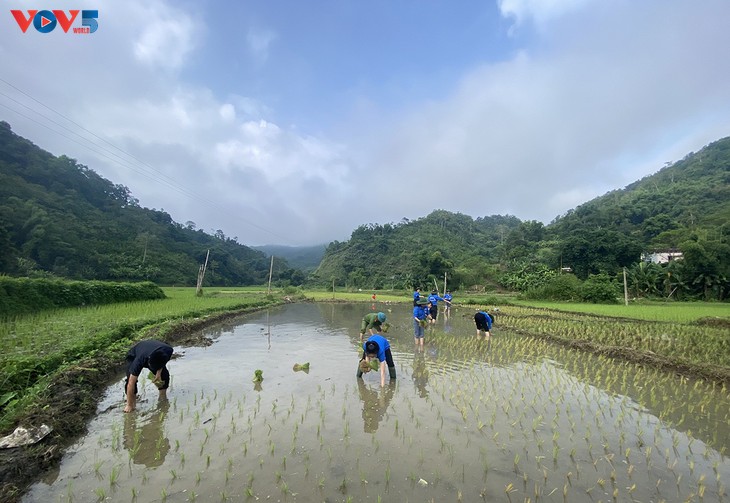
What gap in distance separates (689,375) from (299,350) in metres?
10.2

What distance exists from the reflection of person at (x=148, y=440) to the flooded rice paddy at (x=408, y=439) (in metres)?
0.03

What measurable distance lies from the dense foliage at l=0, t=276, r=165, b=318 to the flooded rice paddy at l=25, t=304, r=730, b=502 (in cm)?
968

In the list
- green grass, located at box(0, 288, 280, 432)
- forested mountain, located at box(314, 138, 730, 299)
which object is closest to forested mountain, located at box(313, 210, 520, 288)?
forested mountain, located at box(314, 138, 730, 299)

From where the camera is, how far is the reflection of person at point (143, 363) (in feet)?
19.9

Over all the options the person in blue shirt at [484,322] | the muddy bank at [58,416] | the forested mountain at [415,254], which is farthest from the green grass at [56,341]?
the forested mountain at [415,254]

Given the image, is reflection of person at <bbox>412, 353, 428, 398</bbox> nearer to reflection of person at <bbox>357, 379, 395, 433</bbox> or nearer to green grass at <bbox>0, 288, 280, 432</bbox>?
reflection of person at <bbox>357, 379, 395, 433</bbox>

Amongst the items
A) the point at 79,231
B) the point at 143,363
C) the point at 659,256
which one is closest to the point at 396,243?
the point at 659,256

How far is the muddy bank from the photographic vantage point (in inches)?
154

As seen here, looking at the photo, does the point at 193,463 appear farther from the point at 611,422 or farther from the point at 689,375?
the point at 689,375

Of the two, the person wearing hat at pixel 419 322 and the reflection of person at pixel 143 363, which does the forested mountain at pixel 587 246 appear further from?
the reflection of person at pixel 143 363

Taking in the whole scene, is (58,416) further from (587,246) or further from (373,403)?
(587,246)

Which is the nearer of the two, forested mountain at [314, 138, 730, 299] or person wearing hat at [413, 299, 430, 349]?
person wearing hat at [413, 299, 430, 349]

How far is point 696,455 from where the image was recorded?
4.76 metres

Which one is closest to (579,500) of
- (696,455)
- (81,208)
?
(696,455)
